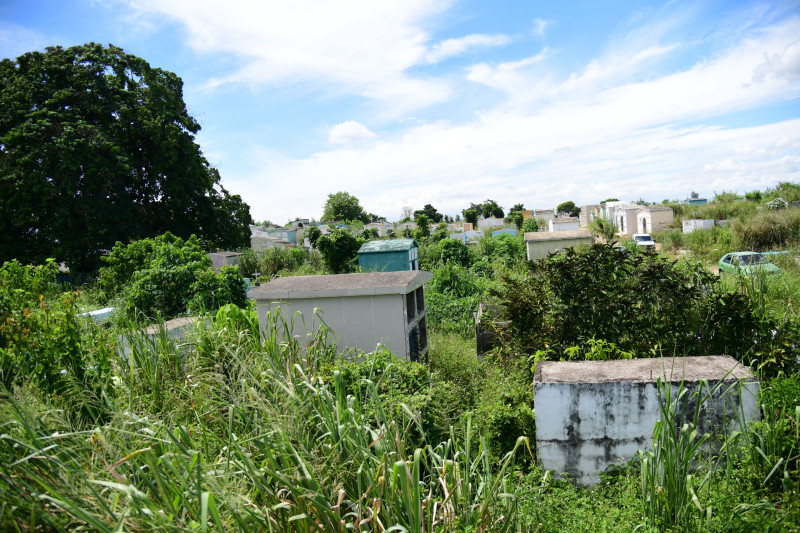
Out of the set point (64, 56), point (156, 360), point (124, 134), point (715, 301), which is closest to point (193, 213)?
point (124, 134)

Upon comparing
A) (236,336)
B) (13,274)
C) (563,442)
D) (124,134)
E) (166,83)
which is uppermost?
(166,83)

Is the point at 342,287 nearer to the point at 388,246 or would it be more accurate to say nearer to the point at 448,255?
the point at 388,246

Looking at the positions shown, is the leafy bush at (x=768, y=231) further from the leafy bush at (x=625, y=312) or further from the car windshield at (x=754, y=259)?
the leafy bush at (x=625, y=312)

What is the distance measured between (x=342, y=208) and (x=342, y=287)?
59573 mm

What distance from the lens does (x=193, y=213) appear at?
73.0ft

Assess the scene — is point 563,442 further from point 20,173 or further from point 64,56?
point 64,56

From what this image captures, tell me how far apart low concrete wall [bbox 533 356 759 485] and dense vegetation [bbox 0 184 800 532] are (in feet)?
0.45

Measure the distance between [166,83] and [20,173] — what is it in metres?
7.17

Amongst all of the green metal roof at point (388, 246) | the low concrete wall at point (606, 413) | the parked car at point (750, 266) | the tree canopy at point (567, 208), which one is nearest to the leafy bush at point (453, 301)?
the green metal roof at point (388, 246)

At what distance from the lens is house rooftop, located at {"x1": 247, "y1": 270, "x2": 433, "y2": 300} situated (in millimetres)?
5578

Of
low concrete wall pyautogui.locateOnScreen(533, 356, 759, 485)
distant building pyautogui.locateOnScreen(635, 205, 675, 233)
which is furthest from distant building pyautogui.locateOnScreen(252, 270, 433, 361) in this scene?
distant building pyautogui.locateOnScreen(635, 205, 675, 233)

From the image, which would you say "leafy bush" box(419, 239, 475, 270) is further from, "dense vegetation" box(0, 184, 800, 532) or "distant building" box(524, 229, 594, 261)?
"dense vegetation" box(0, 184, 800, 532)

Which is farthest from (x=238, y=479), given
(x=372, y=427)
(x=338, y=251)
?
(x=338, y=251)

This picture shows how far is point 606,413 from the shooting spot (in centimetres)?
354
